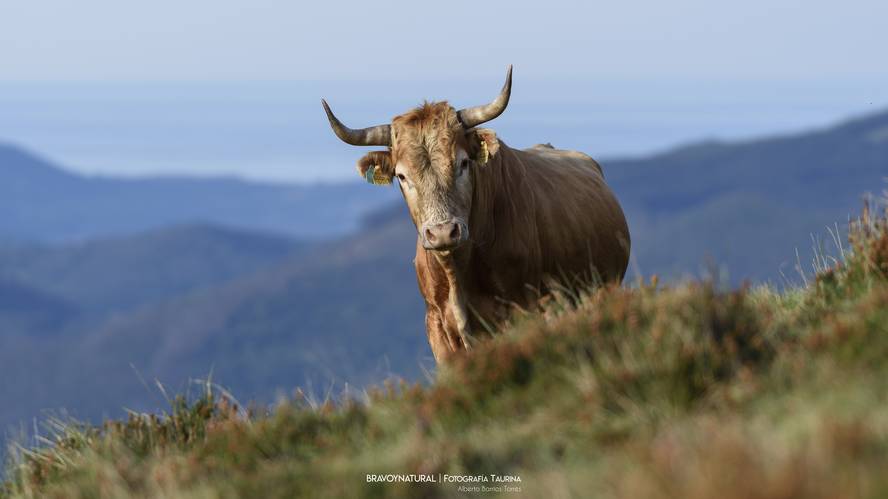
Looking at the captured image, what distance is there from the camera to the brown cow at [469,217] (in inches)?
435

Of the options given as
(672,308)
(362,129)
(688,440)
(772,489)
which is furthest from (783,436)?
(362,129)

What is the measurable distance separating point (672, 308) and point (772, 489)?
2.78 metres

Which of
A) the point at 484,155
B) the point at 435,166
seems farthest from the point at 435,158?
the point at 484,155

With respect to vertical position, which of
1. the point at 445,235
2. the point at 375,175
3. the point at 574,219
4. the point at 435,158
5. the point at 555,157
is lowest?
the point at 574,219

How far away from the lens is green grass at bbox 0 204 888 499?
5.23 metres

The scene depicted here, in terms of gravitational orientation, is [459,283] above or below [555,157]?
below

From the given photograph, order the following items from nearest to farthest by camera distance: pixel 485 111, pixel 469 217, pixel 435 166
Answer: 1. pixel 435 166
2. pixel 469 217
3. pixel 485 111

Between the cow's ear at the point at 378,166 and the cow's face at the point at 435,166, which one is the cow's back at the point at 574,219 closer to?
the cow's face at the point at 435,166

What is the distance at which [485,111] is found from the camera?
11.8 metres

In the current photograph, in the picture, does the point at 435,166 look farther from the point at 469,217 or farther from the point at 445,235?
the point at 445,235

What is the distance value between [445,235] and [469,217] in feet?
2.19

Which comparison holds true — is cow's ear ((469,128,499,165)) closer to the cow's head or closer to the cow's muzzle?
the cow's head

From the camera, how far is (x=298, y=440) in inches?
302

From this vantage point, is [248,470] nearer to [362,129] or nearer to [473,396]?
[473,396]
